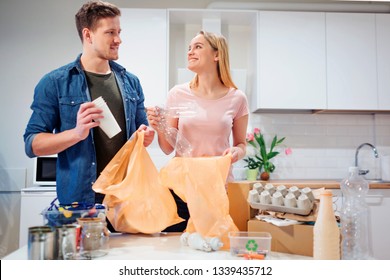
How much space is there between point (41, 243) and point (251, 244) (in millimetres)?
464

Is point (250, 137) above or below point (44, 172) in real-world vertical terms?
above

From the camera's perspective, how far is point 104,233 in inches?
35.5

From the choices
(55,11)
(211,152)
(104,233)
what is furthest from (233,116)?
(55,11)

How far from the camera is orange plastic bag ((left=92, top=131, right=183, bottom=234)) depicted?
1.06 m

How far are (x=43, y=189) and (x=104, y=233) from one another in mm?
1177

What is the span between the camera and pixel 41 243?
0.78m

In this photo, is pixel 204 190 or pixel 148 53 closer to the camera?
pixel 204 190

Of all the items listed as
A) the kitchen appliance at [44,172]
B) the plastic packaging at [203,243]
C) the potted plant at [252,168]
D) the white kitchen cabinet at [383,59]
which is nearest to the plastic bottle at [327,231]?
the plastic packaging at [203,243]

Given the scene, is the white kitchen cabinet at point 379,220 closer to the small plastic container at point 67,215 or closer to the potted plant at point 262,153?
the potted plant at point 262,153

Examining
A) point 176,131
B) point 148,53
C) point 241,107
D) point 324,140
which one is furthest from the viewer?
point 324,140

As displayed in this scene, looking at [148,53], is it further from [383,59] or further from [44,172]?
[383,59]

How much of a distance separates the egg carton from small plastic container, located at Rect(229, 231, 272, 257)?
0.25 ft

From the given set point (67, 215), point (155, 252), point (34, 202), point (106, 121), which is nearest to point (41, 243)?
point (67, 215)

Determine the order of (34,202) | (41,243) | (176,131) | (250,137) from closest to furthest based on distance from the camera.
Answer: (41,243) → (176,131) → (34,202) → (250,137)
